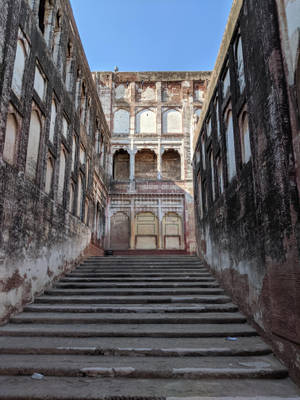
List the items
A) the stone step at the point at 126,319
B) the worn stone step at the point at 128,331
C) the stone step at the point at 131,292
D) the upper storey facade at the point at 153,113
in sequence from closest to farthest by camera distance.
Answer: the worn stone step at the point at 128,331, the stone step at the point at 126,319, the stone step at the point at 131,292, the upper storey facade at the point at 153,113

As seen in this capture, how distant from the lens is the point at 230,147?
22.5 ft

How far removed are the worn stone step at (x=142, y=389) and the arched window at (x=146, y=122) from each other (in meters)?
18.1

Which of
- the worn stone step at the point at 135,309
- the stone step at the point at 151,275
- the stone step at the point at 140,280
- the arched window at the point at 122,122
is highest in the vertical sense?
the arched window at the point at 122,122

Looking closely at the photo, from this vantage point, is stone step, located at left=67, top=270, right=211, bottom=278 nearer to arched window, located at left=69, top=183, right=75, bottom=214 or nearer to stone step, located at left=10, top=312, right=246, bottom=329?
arched window, located at left=69, top=183, right=75, bottom=214

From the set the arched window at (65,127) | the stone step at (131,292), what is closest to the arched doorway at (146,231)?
the arched window at (65,127)

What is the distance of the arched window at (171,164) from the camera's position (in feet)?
66.5

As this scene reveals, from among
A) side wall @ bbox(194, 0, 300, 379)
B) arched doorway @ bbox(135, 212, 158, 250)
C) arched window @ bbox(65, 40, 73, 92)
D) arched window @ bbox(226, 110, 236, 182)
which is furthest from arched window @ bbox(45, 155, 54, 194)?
arched doorway @ bbox(135, 212, 158, 250)

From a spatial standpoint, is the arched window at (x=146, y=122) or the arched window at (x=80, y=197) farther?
the arched window at (x=146, y=122)

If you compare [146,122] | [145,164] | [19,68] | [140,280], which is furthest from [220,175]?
[146,122]

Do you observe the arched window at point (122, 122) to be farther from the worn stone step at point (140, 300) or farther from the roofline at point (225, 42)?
the worn stone step at point (140, 300)

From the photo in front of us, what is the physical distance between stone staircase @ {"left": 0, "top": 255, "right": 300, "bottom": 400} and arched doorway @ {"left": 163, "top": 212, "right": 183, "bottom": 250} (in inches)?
431

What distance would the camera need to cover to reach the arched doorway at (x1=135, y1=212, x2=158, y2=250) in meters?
18.2

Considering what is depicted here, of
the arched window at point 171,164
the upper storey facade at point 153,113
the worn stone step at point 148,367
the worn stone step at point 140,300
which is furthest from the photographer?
the arched window at point 171,164

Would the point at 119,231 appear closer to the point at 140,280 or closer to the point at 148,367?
the point at 140,280
